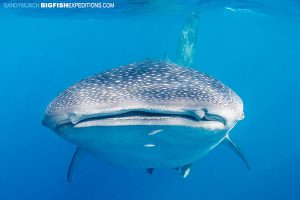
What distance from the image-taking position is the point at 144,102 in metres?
3.11

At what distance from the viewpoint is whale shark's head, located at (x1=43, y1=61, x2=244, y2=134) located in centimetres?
314

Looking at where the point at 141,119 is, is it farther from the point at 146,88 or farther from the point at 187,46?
the point at 187,46

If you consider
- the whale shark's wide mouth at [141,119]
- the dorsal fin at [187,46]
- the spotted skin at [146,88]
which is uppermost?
the spotted skin at [146,88]

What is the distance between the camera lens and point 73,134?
3.59 meters

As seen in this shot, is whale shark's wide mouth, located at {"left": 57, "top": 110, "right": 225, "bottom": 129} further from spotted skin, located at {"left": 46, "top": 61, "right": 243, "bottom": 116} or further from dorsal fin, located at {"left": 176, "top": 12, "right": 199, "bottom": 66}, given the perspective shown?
dorsal fin, located at {"left": 176, "top": 12, "right": 199, "bottom": 66}

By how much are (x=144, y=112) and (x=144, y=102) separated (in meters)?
0.18

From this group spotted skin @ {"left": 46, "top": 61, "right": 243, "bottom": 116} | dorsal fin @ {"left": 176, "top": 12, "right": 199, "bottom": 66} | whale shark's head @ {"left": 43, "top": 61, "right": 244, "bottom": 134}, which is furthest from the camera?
dorsal fin @ {"left": 176, "top": 12, "right": 199, "bottom": 66}

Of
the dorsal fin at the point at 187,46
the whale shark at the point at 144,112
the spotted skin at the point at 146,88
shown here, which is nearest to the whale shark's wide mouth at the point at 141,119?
the whale shark at the point at 144,112

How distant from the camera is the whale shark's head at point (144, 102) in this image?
3143 mm

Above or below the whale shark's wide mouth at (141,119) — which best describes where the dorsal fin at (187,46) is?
below

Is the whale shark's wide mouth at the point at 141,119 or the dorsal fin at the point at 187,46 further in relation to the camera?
the dorsal fin at the point at 187,46

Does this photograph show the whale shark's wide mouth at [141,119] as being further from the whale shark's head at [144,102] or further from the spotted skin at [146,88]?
the spotted skin at [146,88]

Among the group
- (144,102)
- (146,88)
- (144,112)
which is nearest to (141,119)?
(144,112)

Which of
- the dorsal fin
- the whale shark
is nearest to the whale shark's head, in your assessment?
the whale shark
